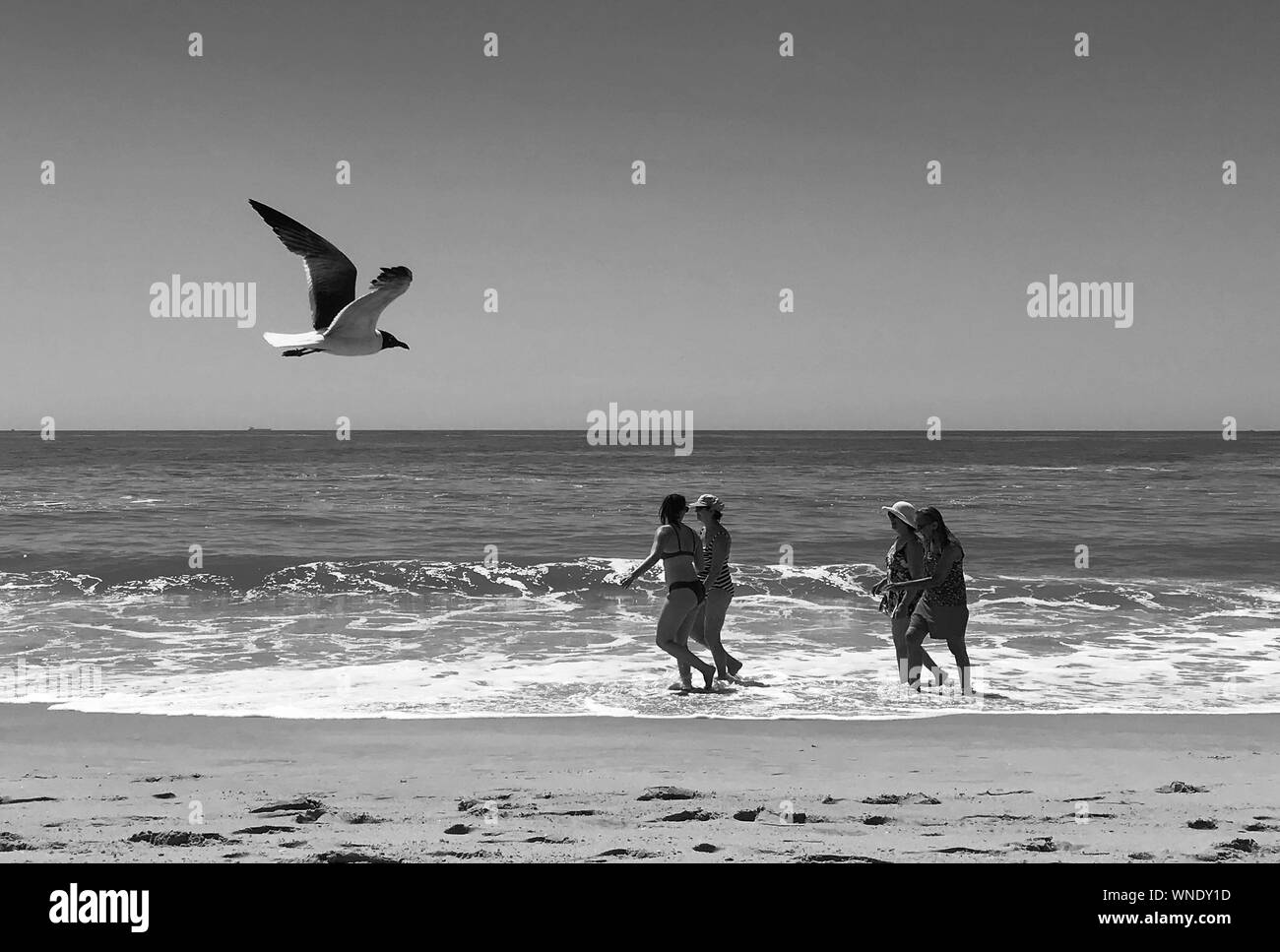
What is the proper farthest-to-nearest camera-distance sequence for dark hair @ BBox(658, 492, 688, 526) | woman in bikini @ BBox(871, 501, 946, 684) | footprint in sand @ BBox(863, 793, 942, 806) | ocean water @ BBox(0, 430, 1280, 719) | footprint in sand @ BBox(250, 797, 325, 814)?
ocean water @ BBox(0, 430, 1280, 719) < woman in bikini @ BBox(871, 501, 946, 684) < dark hair @ BBox(658, 492, 688, 526) < footprint in sand @ BBox(863, 793, 942, 806) < footprint in sand @ BBox(250, 797, 325, 814)

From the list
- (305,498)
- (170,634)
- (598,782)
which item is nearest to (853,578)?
(170,634)

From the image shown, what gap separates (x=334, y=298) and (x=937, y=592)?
5357 millimetres

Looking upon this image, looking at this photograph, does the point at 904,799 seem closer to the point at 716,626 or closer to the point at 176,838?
the point at 716,626

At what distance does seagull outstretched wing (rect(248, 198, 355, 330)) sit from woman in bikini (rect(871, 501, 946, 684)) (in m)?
4.78

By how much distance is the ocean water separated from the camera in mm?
8984

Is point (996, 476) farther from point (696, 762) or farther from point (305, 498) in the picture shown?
point (696, 762)

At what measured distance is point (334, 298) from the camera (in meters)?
5.72

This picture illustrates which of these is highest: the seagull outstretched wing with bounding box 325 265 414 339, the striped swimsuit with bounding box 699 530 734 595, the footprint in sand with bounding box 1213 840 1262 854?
→ the seagull outstretched wing with bounding box 325 265 414 339

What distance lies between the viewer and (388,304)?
5.32 meters

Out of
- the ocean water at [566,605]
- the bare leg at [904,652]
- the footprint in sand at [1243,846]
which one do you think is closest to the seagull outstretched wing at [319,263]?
the ocean water at [566,605]

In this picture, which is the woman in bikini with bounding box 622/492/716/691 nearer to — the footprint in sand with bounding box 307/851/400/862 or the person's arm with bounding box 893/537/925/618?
the person's arm with bounding box 893/537/925/618

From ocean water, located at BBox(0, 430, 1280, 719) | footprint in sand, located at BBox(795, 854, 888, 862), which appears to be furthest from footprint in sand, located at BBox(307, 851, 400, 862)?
ocean water, located at BBox(0, 430, 1280, 719)

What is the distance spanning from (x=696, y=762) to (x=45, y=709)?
200 inches

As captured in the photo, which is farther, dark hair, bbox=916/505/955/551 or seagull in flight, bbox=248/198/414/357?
dark hair, bbox=916/505/955/551
